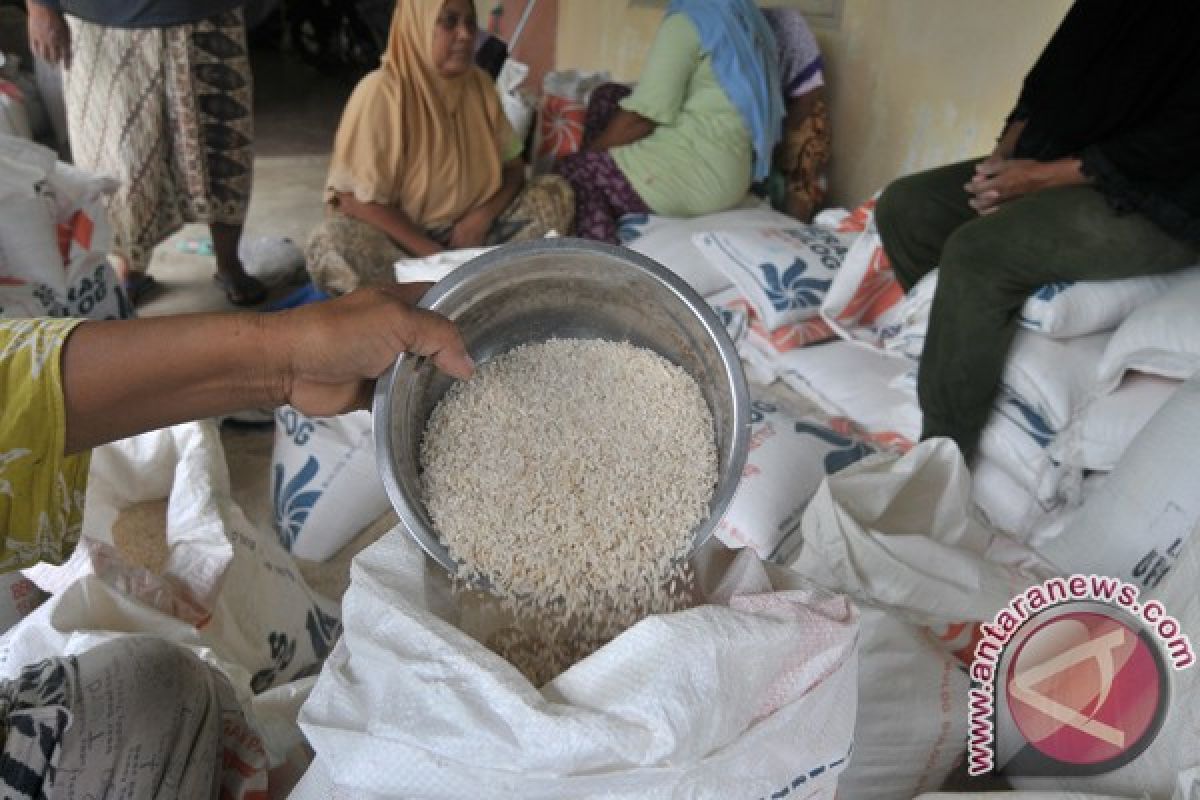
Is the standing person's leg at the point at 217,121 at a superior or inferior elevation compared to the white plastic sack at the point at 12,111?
superior

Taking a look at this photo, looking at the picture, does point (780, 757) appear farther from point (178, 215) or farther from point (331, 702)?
point (178, 215)

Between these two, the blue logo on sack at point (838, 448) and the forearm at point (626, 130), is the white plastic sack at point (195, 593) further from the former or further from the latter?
the forearm at point (626, 130)

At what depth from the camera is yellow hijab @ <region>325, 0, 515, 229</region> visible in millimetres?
2551

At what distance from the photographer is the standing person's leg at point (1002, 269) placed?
1748 mm

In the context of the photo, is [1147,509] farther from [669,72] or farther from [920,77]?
[669,72]

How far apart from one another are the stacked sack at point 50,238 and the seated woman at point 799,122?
2.13m

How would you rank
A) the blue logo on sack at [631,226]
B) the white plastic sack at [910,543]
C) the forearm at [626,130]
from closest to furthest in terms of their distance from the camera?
the white plastic sack at [910,543] < the blue logo on sack at [631,226] < the forearm at [626,130]

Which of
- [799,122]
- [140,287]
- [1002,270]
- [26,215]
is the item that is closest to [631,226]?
[799,122]

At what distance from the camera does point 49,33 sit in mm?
2361

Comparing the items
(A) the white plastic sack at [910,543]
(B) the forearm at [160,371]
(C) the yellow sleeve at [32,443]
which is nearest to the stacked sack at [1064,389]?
(A) the white plastic sack at [910,543]

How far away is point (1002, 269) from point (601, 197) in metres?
1.47

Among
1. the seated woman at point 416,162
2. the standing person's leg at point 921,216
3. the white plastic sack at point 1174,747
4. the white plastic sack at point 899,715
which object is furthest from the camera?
the seated woman at point 416,162

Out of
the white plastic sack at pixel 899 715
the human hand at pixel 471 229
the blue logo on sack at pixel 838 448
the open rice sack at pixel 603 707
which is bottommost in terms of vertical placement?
the human hand at pixel 471 229

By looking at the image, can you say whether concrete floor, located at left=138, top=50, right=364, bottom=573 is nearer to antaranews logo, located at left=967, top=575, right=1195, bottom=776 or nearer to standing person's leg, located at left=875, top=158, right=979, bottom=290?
antaranews logo, located at left=967, top=575, right=1195, bottom=776
